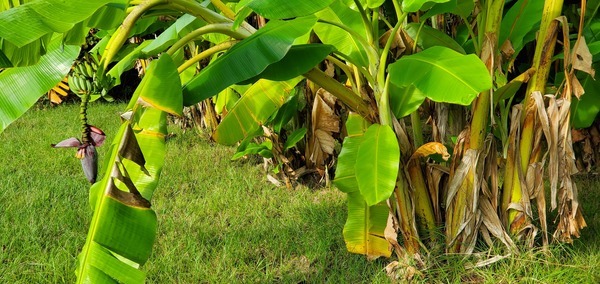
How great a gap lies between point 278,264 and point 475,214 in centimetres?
75

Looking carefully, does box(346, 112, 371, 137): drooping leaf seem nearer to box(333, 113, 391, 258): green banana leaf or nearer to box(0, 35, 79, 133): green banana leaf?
box(333, 113, 391, 258): green banana leaf

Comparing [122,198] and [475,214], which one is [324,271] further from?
[122,198]

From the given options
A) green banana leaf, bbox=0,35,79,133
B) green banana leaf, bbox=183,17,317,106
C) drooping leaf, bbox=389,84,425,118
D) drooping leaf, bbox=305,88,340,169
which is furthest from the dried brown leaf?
green banana leaf, bbox=0,35,79,133

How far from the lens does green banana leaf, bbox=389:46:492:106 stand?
1.42 meters

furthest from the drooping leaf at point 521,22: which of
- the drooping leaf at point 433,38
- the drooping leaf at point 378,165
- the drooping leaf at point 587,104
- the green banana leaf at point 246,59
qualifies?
the green banana leaf at point 246,59

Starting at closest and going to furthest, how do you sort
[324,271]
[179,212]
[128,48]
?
[324,271], [179,212], [128,48]

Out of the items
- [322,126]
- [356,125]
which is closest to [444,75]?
[356,125]

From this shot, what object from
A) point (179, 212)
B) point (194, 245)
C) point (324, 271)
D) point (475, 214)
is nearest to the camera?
point (475, 214)

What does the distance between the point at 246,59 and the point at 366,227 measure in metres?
0.78

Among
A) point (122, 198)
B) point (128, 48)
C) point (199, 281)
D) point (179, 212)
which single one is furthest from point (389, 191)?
point (128, 48)

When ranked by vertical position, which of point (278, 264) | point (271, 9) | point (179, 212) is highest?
point (271, 9)

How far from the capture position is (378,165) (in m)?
1.61

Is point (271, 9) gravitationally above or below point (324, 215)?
above

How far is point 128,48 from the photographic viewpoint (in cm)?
361
